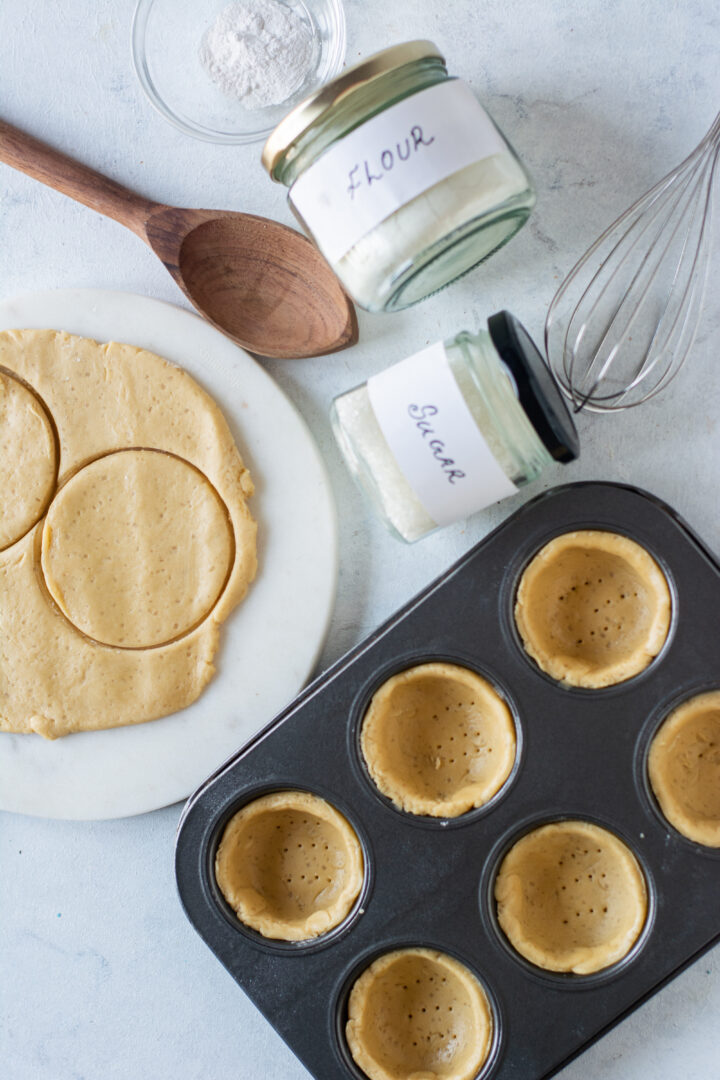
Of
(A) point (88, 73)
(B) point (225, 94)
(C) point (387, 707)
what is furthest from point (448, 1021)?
(A) point (88, 73)

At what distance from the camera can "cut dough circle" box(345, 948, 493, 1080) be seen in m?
1.12

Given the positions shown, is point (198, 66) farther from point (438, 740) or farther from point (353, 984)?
point (353, 984)

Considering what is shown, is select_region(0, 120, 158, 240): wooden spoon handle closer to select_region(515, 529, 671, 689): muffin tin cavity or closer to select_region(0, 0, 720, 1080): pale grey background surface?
select_region(0, 0, 720, 1080): pale grey background surface

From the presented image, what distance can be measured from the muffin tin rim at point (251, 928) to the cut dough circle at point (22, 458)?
498 mm

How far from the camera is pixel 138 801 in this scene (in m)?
1.25

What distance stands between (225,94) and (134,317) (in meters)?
0.34

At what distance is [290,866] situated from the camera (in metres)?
1.22

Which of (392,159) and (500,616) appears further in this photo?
(500,616)

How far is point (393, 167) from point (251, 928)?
3.19 feet

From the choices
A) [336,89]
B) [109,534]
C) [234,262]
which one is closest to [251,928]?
[109,534]

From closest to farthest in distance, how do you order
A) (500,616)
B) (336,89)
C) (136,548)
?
(336,89), (500,616), (136,548)

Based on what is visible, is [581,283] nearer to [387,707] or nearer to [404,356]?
[404,356]

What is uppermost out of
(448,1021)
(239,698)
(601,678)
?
(239,698)

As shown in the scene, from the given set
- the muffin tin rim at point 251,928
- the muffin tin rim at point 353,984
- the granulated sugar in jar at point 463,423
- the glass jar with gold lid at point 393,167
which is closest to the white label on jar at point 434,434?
the granulated sugar in jar at point 463,423
